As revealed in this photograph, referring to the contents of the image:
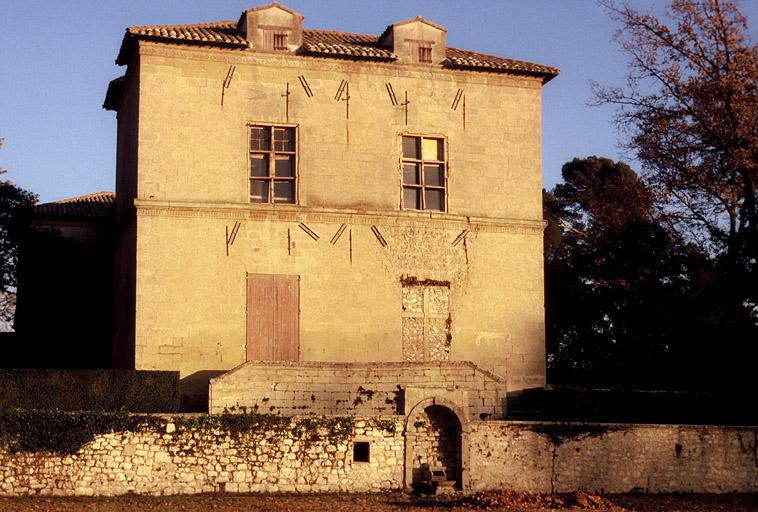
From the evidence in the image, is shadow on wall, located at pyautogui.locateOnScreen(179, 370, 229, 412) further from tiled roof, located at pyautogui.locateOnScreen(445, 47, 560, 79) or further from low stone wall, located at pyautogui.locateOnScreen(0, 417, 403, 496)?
tiled roof, located at pyautogui.locateOnScreen(445, 47, 560, 79)

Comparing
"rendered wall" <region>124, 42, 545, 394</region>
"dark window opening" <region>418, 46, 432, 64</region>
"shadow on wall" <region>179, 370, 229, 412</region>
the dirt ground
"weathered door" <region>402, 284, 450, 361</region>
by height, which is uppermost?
"dark window opening" <region>418, 46, 432, 64</region>

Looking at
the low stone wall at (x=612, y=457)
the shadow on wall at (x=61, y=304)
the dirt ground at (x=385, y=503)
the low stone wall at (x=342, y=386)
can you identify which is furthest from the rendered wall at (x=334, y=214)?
the shadow on wall at (x=61, y=304)

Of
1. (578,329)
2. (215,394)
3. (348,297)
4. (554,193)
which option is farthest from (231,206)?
(554,193)

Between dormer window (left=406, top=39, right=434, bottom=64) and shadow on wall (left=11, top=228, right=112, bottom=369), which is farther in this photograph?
shadow on wall (left=11, top=228, right=112, bottom=369)

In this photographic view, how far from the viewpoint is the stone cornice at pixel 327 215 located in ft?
94.7

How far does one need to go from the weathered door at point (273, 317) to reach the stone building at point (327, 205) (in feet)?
0.12

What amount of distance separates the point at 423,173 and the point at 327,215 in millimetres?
2846

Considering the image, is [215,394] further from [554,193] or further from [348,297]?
[554,193]

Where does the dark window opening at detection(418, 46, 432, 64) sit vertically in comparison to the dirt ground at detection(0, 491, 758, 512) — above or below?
above

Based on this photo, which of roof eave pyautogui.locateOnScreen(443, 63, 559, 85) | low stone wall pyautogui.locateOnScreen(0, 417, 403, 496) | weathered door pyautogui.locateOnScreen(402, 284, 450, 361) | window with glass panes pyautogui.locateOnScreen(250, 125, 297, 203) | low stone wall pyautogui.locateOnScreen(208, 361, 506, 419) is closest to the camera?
low stone wall pyautogui.locateOnScreen(0, 417, 403, 496)

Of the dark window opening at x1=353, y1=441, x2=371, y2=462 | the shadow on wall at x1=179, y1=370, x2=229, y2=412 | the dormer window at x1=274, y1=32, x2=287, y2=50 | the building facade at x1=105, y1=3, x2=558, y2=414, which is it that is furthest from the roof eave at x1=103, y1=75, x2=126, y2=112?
the dark window opening at x1=353, y1=441, x2=371, y2=462

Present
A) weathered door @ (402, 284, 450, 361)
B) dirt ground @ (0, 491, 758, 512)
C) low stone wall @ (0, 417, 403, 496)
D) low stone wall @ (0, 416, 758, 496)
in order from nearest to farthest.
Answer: dirt ground @ (0, 491, 758, 512) → low stone wall @ (0, 417, 403, 496) → low stone wall @ (0, 416, 758, 496) → weathered door @ (402, 284, 450, 361)

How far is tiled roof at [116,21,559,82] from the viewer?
29.4 metres

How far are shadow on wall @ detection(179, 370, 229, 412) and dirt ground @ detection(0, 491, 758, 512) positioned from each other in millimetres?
4705
